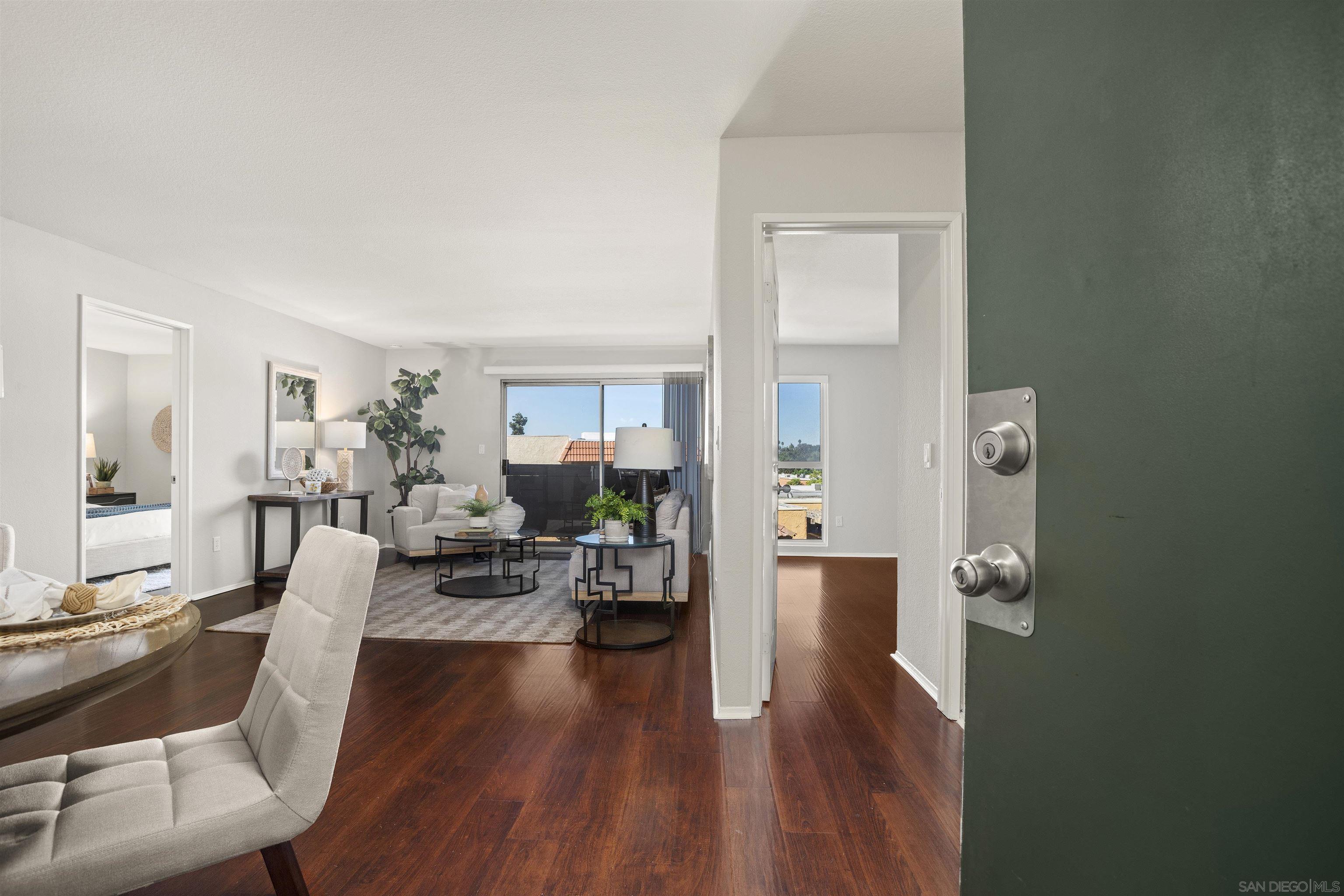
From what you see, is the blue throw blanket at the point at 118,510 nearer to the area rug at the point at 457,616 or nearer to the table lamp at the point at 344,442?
the table lamp at the point at 344,442

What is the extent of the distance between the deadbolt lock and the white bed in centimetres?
604

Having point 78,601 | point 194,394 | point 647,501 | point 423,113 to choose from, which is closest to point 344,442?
point 194,394

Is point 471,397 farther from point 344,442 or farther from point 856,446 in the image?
point 856,446

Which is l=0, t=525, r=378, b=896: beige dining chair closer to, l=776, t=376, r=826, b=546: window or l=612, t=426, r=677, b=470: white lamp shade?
l=612, t=426, r=677, b=470: white lamp shade

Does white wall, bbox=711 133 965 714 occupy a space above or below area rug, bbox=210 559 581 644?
above

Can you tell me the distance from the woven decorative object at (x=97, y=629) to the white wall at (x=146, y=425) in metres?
7.82

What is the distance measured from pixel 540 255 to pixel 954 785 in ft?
12.2

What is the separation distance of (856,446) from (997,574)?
22.5ft

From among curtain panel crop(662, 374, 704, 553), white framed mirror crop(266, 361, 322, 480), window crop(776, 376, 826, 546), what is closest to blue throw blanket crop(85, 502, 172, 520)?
white framed mirror crop(266, 361, 322, 480)

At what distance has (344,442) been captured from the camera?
641 centimetres

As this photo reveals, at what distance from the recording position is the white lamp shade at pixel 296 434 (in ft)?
19.1

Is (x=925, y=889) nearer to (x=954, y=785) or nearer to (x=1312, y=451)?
(x=954, y=785)

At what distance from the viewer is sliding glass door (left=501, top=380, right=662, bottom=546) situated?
7836 mm

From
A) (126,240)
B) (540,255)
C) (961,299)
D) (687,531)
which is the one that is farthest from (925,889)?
(126,240)
